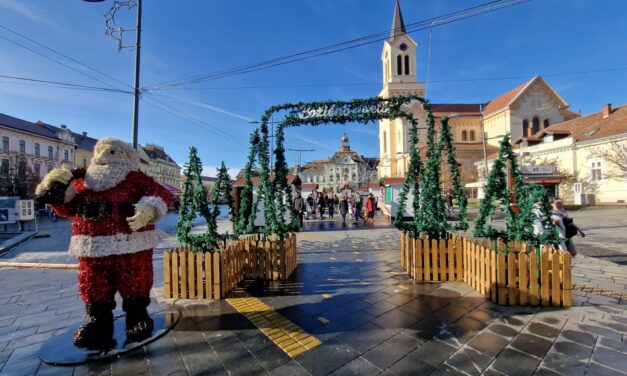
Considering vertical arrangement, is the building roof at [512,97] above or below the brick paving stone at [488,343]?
above

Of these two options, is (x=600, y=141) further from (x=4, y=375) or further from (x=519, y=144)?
(x=4, y=375)

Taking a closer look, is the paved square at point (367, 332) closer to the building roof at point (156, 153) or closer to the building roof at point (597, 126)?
the building roof at point (597, 126)

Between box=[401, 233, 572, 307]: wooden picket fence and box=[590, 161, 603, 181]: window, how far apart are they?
29256 millimetres

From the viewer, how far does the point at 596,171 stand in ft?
81.0

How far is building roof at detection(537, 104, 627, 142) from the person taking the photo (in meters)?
23.9

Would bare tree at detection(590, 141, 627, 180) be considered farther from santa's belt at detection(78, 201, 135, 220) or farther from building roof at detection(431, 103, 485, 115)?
building roof at detection(431, 103, 485, 115)

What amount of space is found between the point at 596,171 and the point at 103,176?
3461cm

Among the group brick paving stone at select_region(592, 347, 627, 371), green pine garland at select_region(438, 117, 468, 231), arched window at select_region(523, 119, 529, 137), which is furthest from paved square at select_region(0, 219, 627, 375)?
arched window at select_region(523, 119, 529, 137)

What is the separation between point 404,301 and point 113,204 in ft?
13.4

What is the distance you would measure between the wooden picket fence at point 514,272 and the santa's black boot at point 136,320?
4.75 meters

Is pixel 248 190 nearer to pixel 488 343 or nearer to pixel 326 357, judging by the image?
pixel 326 357

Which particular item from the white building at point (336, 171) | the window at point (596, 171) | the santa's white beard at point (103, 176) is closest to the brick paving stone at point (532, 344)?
the santa's white beard at point (103, 176)

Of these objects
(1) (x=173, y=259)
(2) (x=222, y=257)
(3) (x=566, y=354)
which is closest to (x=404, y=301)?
(3) (x=566, y=354)

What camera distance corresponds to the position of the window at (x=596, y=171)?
2441cm
